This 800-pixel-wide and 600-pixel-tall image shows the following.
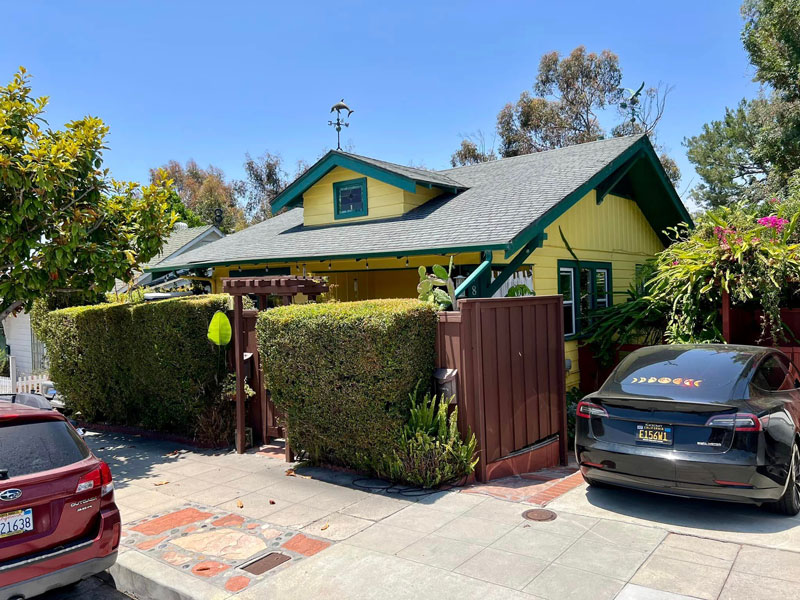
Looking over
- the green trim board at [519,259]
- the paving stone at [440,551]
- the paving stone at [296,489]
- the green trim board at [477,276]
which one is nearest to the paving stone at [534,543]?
the paving stone at [440,551]

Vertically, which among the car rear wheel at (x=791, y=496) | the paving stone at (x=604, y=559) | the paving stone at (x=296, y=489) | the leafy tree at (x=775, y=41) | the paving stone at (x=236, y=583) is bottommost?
the paving stone at (x=296, y=489)

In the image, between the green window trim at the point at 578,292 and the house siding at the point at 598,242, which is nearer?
the house siding at the point at 598,242

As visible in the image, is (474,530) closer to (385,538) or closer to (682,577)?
(385,538)

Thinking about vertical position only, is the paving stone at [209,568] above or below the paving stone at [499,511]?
above

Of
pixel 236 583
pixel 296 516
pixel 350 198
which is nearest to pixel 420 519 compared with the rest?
pixel 296 516

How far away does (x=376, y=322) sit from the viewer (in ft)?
21.0

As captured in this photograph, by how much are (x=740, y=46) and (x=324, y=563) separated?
85.7 ft

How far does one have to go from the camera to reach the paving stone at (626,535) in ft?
15.9

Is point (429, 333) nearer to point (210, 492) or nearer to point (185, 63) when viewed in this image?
point (210, 492)

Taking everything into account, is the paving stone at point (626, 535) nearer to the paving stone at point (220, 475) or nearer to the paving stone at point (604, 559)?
the paving stone at point (604, 559)

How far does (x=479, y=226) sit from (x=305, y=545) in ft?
19.8

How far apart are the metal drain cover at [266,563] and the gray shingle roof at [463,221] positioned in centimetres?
521

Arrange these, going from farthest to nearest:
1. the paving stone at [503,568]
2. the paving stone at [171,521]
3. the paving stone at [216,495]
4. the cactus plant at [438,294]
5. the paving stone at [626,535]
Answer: the cactus plant at [438,294] < the paving stone at [216,495] < the paving stone at [171,521] < the paving stone at [626,535] < the paving stone at [503,568]

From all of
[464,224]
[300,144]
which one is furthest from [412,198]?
[300,144]
